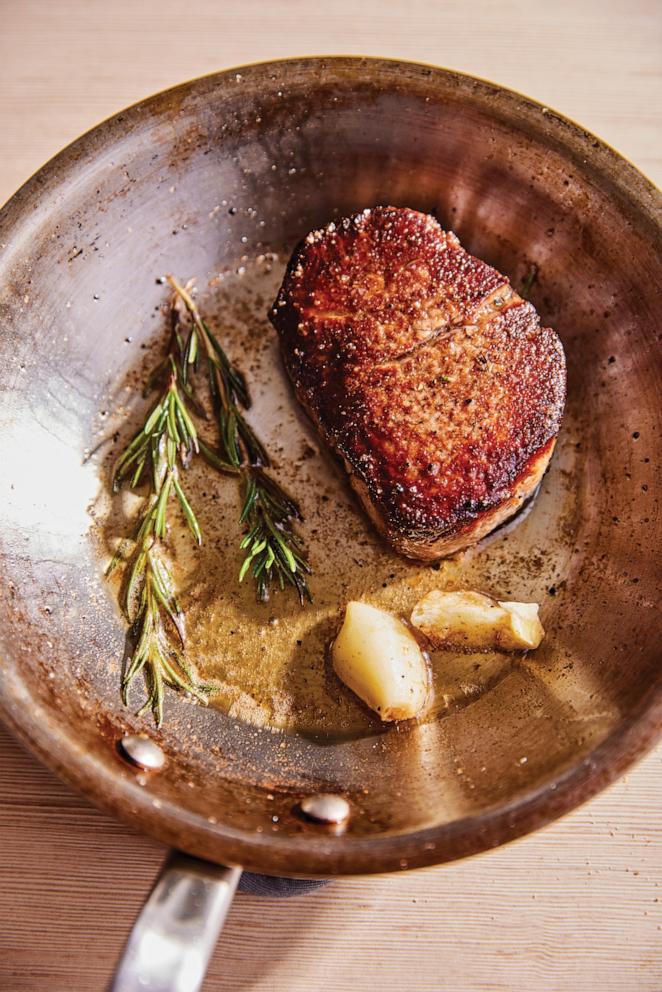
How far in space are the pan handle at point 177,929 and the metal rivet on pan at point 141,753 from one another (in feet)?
0.72

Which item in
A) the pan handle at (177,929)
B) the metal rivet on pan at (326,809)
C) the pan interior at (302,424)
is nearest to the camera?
the pan handle at (177,929)

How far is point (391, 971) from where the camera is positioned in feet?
5.46

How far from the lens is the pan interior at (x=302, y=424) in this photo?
1.69 m

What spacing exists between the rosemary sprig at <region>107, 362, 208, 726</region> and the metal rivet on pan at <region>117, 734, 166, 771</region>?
110mm

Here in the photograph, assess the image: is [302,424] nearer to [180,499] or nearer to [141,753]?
[180,499]

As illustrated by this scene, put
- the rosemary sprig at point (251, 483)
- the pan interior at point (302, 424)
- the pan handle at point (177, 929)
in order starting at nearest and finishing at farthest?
the pan handle at point (177, 929)
the pan interior at point (302, 424)
the rosemary sprig at point (251, 483)

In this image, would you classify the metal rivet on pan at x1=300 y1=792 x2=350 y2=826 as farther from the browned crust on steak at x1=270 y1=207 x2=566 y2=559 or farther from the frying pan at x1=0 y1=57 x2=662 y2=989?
the browned crust on steak at x1=270 y1=207 x2=566 y2=559

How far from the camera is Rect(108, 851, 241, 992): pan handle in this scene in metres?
1.26

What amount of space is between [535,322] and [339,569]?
698 millimetres

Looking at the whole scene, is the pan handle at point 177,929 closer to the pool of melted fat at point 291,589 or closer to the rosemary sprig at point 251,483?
the pool of melted fat at point 291,589

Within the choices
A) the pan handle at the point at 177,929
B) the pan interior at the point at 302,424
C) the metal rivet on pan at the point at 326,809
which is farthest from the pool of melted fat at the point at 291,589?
the pan handle at the point at 177,929

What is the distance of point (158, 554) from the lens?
1.87 m

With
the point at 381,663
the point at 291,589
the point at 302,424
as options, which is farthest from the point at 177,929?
the point at 302,424

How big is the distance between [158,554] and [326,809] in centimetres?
68
